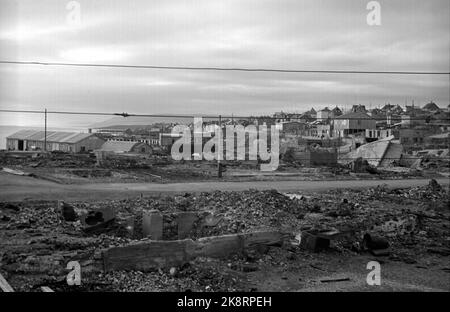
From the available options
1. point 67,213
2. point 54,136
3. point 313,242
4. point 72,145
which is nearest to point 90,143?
point 72,145

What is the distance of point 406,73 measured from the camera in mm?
14602

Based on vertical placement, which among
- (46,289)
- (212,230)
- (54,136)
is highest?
(54,136)

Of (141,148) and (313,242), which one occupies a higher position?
(141,148)

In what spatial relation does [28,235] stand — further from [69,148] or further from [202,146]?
[69,148]

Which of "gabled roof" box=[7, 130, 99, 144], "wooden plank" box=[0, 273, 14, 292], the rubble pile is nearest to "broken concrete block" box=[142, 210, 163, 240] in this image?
the rubble pile

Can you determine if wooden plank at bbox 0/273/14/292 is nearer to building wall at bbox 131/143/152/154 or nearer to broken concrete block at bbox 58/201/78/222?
broken concrete block at bbox 58/201/78/222

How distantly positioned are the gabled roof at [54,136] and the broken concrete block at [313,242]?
38.7 metres

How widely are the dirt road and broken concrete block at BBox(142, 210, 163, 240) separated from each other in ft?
11.0

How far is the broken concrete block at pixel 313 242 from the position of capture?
920cm

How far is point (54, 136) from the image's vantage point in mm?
51344

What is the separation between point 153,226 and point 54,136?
1745 inches

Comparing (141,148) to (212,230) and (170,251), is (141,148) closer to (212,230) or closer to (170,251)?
(212,230)

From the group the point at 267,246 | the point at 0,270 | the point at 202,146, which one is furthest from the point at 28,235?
the point at 202,146
